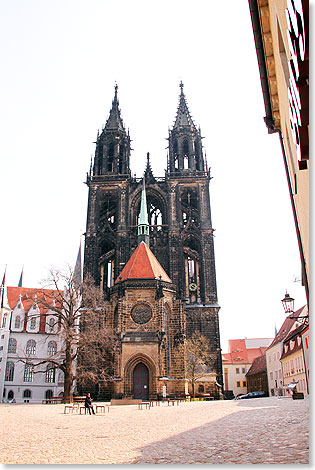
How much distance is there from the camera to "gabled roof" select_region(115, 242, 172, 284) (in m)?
36.7

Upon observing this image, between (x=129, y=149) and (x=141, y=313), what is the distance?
78.8 ft

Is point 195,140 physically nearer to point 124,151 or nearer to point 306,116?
point 124,151

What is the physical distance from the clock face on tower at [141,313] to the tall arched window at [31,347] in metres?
22.5

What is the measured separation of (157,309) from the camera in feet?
112

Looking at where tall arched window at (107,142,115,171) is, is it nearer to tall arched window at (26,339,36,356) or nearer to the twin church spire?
the twin church spire

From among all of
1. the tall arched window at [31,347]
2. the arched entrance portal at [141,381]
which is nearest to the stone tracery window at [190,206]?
the arched entrance portal at [141,381]

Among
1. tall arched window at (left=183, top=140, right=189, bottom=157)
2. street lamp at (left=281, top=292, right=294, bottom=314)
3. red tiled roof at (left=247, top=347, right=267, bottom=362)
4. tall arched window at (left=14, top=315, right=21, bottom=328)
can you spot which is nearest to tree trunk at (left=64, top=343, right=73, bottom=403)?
street lamp at (left=281, top=292, right=294, bottom=314)

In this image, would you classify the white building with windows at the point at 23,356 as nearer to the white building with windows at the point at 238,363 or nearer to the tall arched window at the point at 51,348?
the tall arched window at the point at 51,348

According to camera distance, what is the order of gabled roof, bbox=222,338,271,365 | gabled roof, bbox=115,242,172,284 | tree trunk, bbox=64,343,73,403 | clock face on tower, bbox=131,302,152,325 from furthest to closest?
gabled roof, bbox=222,338,271,365, gabled roof, bbox=115,242,172,284, clock face on tower, bbox=131,302,152,325, tree trunk, bbox=64,343,73,403

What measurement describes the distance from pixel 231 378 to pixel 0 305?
138 feet

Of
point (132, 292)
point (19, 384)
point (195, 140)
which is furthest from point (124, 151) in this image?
point (19, 384)

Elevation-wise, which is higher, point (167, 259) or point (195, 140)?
point (195, 140)

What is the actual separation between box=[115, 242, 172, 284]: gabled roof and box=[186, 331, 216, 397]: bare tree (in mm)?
6132

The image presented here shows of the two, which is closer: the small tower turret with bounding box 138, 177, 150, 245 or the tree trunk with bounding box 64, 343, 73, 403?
the tree trunk with bounding box 64, 343, 73, 403
